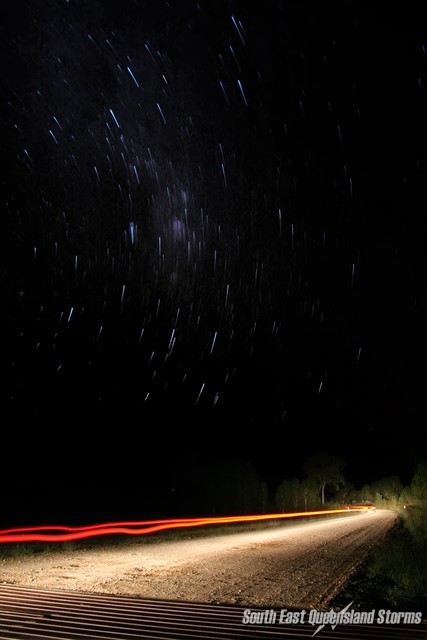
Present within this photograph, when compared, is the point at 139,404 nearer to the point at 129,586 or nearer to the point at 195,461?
the point at 195,461

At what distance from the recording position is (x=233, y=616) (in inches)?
372

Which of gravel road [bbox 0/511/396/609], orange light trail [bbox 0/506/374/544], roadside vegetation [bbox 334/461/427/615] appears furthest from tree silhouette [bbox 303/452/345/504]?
roadside vegetation [bbox 334/461/427/615]

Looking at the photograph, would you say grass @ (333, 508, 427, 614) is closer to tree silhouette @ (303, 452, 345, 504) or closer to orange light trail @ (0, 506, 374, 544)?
orange light trail @ (0, 506, 374, 544)

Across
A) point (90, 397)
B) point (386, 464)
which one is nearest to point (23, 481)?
point (90, 397)

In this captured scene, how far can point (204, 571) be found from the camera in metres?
14.4

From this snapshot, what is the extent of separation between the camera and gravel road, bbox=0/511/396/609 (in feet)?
37.2

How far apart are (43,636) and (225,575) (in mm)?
6624

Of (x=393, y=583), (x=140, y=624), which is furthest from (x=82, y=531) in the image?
(x=140, y=624)

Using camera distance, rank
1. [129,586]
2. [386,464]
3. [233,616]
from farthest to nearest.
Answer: [386,464] → [129,586] → [233,616]

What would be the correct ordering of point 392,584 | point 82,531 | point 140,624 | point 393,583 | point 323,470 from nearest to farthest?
1. point 140,624
2. point 392,584
3. point 393,583
4. point 82,531
5. point 323,470

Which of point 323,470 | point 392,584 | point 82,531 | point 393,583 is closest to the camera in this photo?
point 392,584

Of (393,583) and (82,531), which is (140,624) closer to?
(393,583)

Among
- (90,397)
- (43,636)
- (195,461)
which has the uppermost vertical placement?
(90,397)

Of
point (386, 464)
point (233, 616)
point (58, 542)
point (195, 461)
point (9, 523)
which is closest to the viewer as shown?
point (233, 616)
